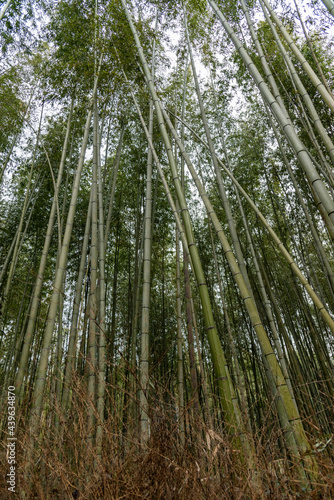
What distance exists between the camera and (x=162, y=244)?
6.36 m

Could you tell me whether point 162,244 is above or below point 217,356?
above

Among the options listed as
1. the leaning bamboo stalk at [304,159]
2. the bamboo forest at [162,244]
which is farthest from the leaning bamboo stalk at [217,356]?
the leaning bamboo stalk at [304,159]

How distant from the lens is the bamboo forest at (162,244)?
1286mm

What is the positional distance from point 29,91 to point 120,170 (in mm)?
1999

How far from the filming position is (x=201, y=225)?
6660 mm

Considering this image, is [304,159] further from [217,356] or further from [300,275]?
[217,356]

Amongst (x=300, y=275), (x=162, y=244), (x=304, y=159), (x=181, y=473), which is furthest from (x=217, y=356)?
(x=162, y=244)

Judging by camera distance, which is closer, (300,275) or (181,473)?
(181,473)

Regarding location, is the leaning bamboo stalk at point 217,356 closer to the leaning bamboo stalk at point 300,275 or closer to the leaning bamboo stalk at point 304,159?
the leaning bamboo stalk at point 300,275

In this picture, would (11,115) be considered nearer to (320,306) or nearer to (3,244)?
(3,244)

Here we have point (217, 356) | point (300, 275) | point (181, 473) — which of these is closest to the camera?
point (181, 473)

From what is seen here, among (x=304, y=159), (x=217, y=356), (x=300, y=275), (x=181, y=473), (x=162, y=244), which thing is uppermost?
(x=162, y=244)

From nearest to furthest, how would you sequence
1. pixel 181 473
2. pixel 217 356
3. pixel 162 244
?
pixel 181 473 < pixel 217 356 < pixel 162 244

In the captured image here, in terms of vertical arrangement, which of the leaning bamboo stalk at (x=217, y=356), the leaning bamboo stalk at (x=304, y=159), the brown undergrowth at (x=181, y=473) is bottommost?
the brown undergrowth at (x=181, y=473)
